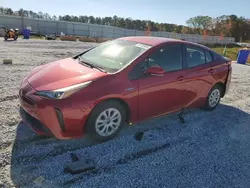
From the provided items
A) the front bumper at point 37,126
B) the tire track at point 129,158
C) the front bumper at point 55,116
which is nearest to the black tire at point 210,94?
the tire track at point 129,158

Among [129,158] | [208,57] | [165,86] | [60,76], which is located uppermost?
[208,57]

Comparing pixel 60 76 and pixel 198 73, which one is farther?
pixel 198 73

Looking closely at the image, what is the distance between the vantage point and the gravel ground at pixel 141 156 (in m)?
3.08

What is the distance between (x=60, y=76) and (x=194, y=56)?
2.90m

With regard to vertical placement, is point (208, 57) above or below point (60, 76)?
above

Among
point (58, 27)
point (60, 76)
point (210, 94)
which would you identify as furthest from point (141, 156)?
point (58, 27)

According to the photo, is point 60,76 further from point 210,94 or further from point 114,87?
point 210,94

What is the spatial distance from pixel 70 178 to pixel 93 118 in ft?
3.11

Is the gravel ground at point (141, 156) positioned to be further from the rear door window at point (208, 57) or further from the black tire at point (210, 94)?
the rear door window at point (208, 57)

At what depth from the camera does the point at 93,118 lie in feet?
12.0

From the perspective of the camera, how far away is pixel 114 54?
454cm

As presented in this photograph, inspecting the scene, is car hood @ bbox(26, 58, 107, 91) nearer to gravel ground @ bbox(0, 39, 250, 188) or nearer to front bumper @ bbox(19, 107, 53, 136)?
front bumper @ bbox(19, 107, 53, 136)

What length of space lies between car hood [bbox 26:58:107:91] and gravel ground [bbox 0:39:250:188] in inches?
34.2

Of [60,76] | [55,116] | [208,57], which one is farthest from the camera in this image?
[208,57]
